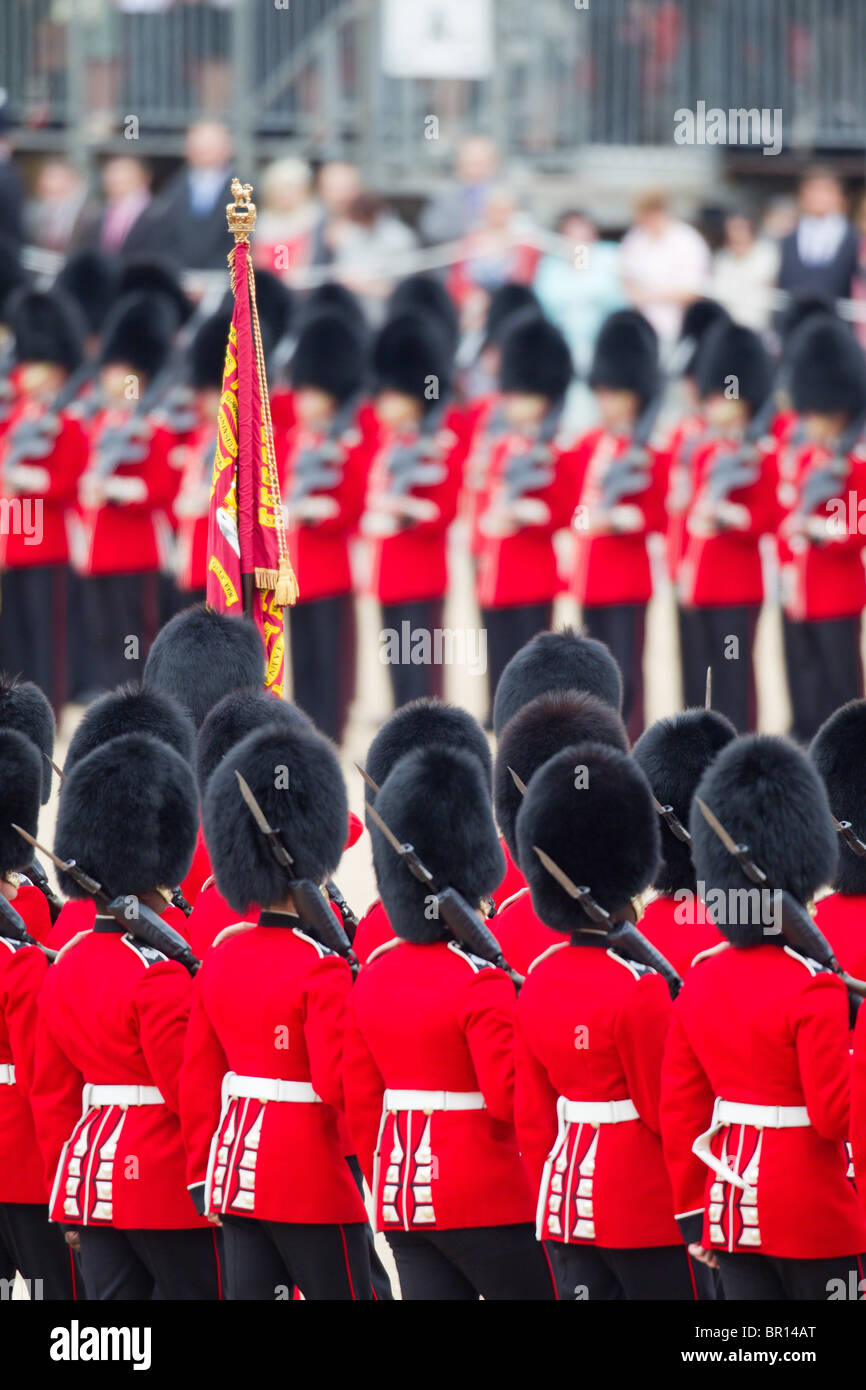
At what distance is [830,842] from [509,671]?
1.84 m

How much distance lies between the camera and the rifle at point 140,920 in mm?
3980

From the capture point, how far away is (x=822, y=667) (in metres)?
9.14

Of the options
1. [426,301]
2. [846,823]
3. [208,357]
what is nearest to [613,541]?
[208,357]

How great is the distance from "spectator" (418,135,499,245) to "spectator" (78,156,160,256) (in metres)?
1.46

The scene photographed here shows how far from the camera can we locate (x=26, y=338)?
995 centimetres

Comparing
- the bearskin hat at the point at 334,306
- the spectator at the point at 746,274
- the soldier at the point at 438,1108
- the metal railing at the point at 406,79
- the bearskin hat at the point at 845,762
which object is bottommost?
the soldier at the point at 438,1108

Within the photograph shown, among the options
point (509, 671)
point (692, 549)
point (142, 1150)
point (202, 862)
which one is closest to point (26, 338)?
point (692, 549)

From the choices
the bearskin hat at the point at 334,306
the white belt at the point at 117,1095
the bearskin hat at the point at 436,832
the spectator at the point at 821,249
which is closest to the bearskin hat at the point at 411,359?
the bearskin hat at the point at 334,306

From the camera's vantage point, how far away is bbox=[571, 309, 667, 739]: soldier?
9.02m

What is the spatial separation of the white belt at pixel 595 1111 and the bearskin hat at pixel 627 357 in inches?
231

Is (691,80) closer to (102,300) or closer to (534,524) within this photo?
(102,300)

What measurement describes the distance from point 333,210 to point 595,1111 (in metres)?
9.77

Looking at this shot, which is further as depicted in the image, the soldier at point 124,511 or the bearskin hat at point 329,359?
the bearskin hat at point 329,359

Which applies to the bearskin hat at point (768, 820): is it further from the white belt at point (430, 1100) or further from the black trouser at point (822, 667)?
the black trouser at point (822, 667)
